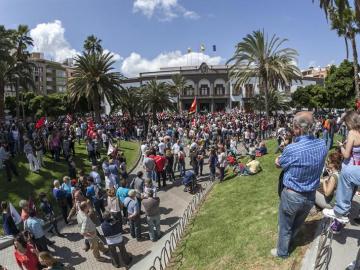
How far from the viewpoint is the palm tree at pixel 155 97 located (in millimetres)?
38750

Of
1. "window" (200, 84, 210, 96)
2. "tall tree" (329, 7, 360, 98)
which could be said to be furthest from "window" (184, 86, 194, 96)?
"tall tree" (329, 7, 360, 98)

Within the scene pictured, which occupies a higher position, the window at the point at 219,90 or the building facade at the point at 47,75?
the building facade at the point at 47,75

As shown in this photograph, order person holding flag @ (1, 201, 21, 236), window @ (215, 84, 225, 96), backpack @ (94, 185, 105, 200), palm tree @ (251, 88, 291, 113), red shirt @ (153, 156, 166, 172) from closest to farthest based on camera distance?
person holding flag @ (1, 201, 21, 236) < backpack @ (94, 185, 105, 200) < red shirt @ (153, 156, 166, 172) < palm tree @ (251, 88, 291, 113) < window @ (215, 84, 225, 96)

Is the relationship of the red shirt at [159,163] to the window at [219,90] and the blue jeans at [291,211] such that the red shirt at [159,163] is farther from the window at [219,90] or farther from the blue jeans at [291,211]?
the window at [219,90]

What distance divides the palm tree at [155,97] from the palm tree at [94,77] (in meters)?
8.87

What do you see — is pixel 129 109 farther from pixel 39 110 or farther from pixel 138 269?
pixel 138 269

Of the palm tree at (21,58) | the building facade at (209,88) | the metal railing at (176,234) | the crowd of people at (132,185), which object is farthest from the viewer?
the building facade at (209,88)

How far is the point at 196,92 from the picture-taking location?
7956cm

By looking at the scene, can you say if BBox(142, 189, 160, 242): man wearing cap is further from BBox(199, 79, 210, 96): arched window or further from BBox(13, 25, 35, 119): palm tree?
BBox(199, 79, 210, 96): arched window

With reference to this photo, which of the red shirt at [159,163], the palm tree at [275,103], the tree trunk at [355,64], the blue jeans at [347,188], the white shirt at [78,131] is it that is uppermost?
the tree trunk at [355,64]

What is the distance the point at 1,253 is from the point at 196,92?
233 ft

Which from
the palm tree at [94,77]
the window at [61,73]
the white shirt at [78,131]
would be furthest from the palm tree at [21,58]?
the window at [61,73]

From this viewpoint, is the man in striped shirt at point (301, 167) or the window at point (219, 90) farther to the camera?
the window at point (219, 90)

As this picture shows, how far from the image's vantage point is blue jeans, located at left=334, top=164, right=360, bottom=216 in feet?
15.6
